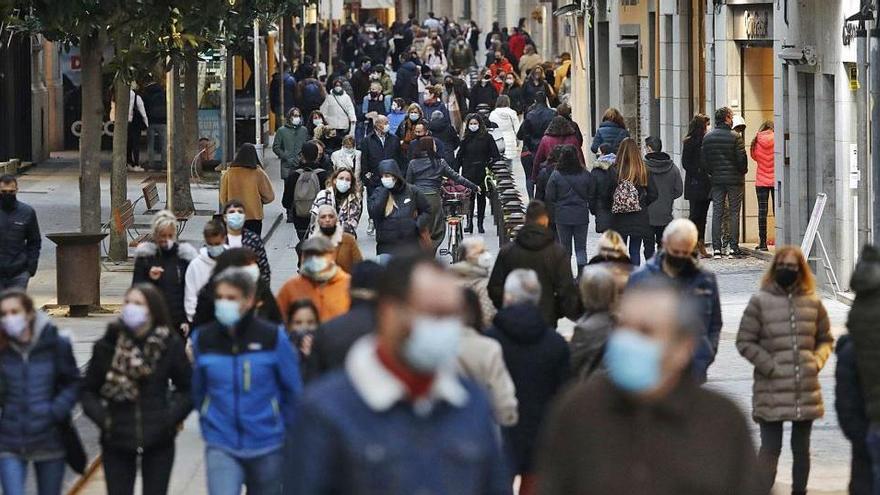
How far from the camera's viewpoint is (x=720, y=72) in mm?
26109

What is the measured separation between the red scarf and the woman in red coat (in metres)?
19.8

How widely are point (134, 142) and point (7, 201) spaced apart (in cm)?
2214

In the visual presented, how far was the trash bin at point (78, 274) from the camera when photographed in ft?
61.4

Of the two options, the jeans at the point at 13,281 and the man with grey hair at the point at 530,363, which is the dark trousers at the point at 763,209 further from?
the man with grey hair at the point at 530,363

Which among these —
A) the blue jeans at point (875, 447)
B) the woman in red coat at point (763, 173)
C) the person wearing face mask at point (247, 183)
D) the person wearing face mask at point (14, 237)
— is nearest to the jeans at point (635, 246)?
the person wearing face mask at point (247, 183)

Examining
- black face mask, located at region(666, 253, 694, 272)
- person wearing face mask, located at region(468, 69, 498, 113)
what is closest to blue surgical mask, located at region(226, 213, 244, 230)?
black face mask, located at region(666, 253, 694, 272)

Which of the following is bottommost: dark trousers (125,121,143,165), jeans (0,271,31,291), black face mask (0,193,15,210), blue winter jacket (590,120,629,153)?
jeans (0,271,31,291)

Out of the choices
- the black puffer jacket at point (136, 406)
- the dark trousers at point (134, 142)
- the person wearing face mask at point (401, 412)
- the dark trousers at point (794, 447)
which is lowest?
the dark trousers at point (794, 447)

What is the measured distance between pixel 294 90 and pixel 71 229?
→ 1737 centimetres

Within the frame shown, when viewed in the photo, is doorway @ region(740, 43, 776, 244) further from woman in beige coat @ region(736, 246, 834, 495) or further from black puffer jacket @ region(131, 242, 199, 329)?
woman in beige coat @ region(736, 246, 834, 495)

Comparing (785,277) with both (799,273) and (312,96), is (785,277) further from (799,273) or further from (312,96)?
(312,96)

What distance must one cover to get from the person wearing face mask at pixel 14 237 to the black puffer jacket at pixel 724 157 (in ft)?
31.4

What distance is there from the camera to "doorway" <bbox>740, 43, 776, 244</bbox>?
25.8m

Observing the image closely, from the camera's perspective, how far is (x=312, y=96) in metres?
39.9
